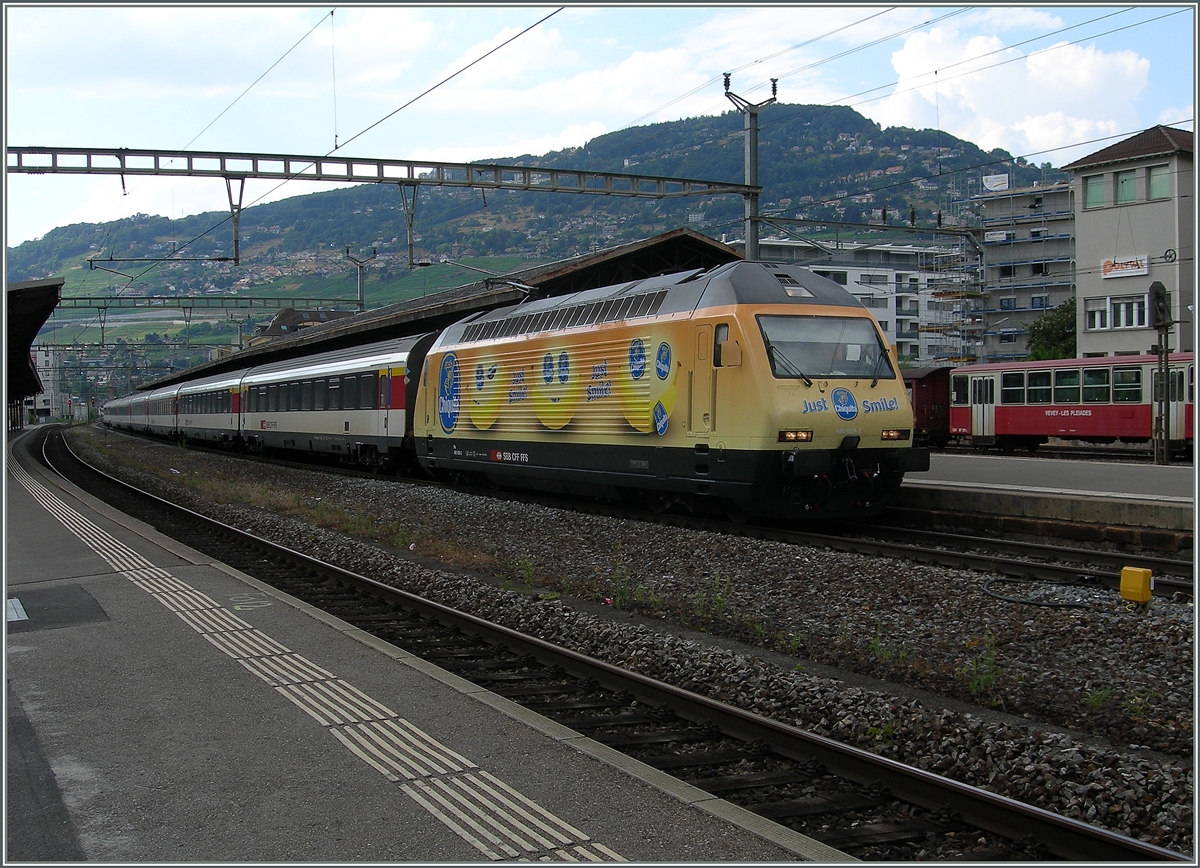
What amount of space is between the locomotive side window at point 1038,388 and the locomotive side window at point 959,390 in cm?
249

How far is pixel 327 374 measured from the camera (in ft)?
91.2

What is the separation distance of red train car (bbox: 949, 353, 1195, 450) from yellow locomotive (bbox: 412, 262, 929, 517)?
49.7 ft

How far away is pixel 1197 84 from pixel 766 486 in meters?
6.88

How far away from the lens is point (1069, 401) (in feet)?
95.5

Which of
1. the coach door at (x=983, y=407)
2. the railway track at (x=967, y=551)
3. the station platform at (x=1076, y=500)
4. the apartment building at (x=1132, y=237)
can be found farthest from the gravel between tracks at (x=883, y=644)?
the apartment building at (x=1132, y=237)

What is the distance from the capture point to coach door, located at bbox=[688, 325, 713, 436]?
12828 millimetres

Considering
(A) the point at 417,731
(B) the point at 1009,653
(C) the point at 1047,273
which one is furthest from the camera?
(C) the point at 1047,273

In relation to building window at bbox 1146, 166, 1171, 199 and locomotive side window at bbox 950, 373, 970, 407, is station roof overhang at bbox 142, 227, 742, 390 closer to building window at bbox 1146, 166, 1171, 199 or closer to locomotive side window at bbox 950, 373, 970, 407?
locomotive side window at bbox 950, 373, 970, 407

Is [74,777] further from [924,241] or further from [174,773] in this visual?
[924,241]

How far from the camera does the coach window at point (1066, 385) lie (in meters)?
28.9

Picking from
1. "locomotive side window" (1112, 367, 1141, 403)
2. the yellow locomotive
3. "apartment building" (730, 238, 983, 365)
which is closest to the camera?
the yellow locomotive

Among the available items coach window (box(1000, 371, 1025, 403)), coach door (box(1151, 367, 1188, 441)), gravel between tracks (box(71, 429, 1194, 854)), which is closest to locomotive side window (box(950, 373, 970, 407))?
coach window (box(1000, 371, 1025, 403))

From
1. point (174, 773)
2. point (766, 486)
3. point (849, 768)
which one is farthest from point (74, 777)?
point (766, 486)

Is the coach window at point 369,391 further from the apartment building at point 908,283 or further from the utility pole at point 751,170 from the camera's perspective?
the apartment building at point 908,283
